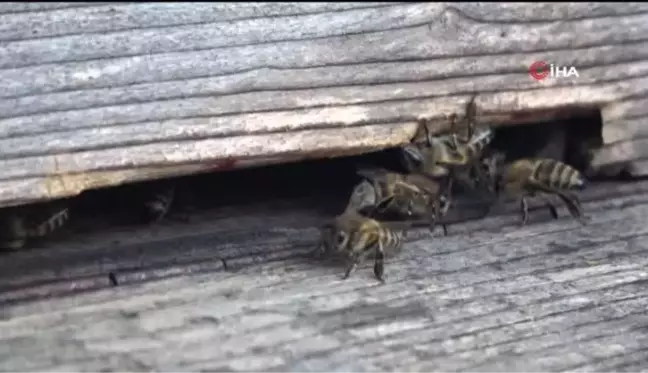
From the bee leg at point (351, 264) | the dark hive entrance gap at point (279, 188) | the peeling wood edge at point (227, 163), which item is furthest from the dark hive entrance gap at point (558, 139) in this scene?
the bee leg at point (351, 264)

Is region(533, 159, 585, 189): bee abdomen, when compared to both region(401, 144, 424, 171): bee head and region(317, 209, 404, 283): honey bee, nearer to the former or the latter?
region(401, 144, 424, 171): bee head

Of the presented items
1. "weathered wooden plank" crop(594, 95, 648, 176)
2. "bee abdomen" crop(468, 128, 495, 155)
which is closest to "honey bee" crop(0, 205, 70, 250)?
"bee abdomen" crop(468, 128, 495, 155)

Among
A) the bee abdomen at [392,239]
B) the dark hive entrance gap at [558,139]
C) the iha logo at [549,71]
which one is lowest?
the bee abdomen at [392,239]

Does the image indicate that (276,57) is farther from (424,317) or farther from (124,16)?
(424,317)

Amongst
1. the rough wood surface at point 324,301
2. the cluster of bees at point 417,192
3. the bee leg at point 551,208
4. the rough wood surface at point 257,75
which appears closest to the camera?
the rough wood surface at point 324,301

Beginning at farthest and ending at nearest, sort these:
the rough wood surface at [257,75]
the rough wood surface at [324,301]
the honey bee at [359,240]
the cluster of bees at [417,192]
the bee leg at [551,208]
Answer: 1. the bee leg at [551,208]
2. the cluster of bees at [417,192]
3. the honey bee at [359,240]
4. the rough wood surface at [257,75]
5. the rough wood surface at [324,301]

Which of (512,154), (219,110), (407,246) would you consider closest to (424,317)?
(407,246)

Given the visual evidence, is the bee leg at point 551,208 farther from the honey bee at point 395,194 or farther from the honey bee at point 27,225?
the honey bee at point 27,225
